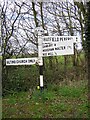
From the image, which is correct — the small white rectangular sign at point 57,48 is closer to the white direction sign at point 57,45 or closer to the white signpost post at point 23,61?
the white direction sign at point 57,45

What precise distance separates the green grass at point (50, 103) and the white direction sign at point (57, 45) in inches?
33.3

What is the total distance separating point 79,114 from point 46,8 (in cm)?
296

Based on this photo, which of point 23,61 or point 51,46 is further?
point 23,61

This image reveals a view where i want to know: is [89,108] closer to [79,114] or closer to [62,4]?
A: [79,114]

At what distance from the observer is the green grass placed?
4.72 metres

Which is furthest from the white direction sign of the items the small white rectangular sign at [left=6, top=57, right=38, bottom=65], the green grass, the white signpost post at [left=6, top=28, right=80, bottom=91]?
the green grass

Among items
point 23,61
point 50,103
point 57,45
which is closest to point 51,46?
point 57,45

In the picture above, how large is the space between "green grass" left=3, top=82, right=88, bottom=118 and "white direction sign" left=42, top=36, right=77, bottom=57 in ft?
2.78

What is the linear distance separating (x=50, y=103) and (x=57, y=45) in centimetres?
123

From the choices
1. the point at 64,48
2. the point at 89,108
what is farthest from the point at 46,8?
the point at 89,108

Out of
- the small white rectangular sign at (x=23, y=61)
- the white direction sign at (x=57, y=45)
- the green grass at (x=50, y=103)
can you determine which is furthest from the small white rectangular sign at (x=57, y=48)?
the green grass at (x=50, y=103)

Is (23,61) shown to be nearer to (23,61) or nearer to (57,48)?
(23,61)

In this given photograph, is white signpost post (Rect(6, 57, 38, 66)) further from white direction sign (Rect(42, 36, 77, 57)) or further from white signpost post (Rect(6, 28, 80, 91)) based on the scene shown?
white direction sign (Rect(42, 36, 77, 57))

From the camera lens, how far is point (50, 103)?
5.19 m
